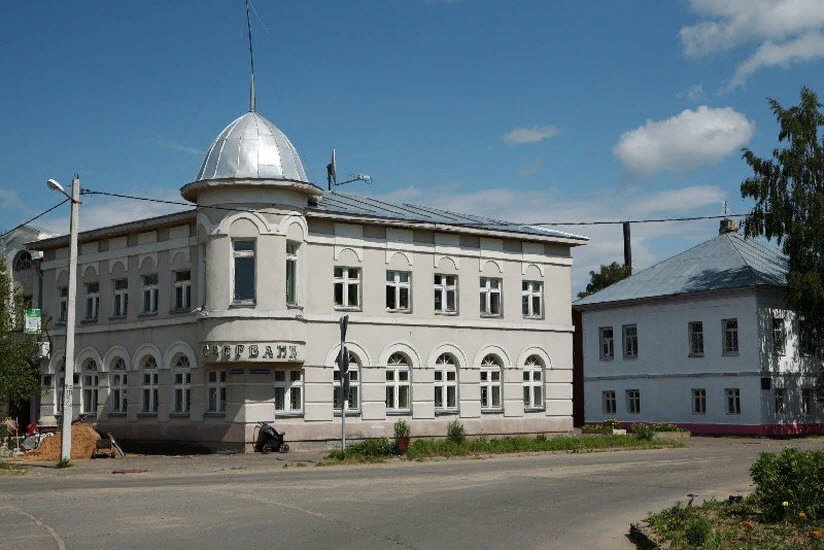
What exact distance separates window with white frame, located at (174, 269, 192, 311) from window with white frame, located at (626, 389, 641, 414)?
83.8 feet

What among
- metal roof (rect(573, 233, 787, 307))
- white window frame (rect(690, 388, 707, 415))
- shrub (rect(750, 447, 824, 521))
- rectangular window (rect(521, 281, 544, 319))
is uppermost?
metal roof (rect(573, 233, 787, 307))

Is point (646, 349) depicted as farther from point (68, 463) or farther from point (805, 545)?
point (805, 545)

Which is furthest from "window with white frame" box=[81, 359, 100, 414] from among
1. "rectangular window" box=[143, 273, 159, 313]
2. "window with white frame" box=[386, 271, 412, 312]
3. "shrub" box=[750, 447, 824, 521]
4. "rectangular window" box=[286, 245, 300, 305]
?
"shrub" box=[750, 447, 824, 521]

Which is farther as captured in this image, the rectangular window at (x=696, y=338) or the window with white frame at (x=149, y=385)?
the rectangular window at (x=696, y=338)

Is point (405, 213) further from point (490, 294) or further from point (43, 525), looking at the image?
point (43, 525)

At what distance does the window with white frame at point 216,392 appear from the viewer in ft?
105

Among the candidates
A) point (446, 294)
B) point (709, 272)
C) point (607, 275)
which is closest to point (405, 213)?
point (446, 294)

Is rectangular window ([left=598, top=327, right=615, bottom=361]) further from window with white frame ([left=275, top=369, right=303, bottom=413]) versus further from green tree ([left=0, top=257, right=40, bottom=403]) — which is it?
green tree ([left=0, top=257, right=40, bottom=403])

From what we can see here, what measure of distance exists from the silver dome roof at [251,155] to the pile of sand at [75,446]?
8.87 m

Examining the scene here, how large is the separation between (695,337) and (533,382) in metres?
12.1

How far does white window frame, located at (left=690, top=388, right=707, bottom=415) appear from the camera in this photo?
151 feet

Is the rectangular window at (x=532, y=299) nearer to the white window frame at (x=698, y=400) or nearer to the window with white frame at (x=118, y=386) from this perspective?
the white window frame at (x=698, y=400)

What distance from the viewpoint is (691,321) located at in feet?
154

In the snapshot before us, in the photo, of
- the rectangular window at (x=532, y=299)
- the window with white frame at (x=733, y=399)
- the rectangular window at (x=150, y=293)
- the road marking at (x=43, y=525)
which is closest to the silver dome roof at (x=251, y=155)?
the rectangular window at (x=150, y=293)
